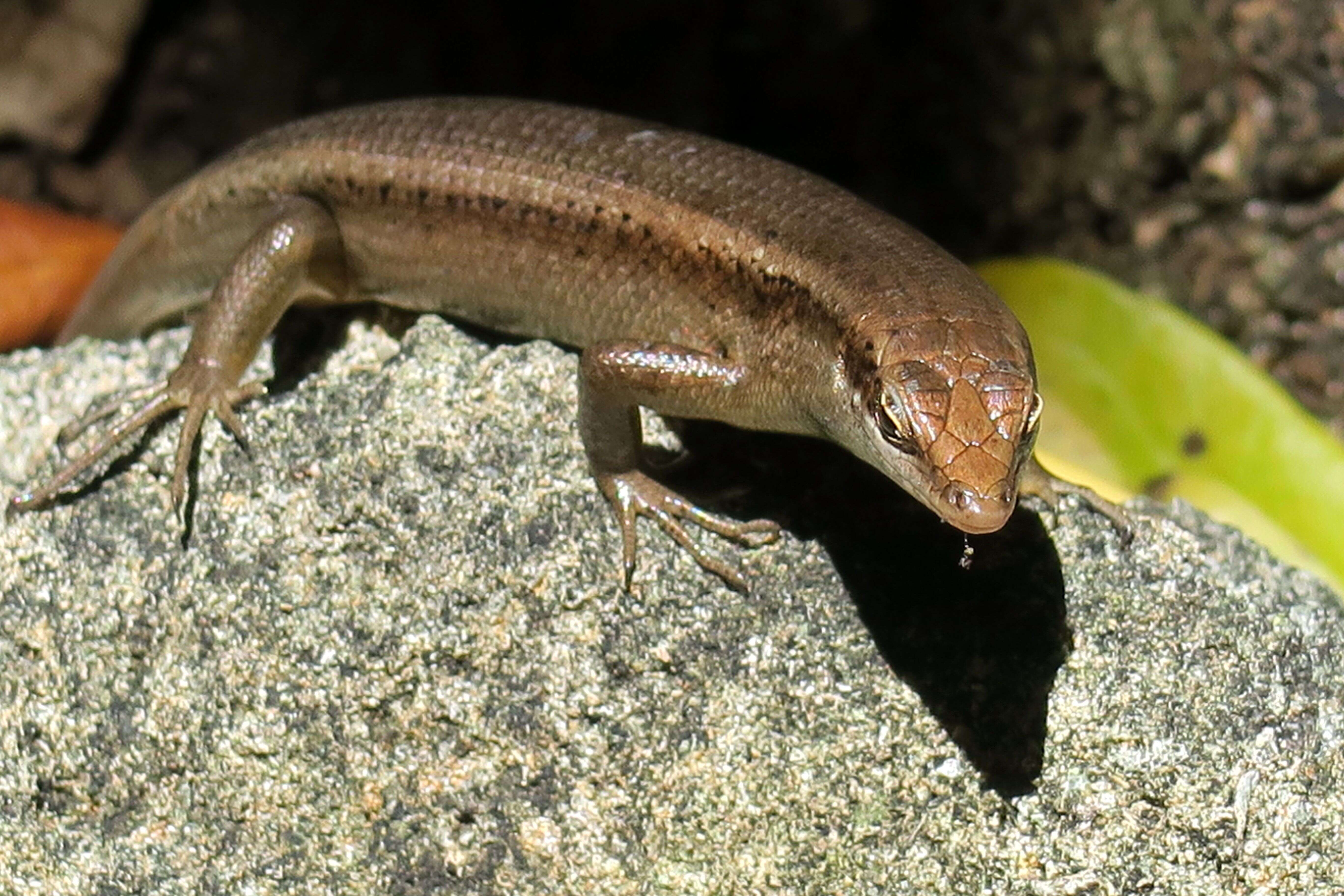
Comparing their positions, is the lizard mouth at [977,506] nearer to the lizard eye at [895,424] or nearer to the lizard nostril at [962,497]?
the lizard nostril at [962,497]

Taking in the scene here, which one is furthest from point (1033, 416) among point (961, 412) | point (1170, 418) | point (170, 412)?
point (170, 412)

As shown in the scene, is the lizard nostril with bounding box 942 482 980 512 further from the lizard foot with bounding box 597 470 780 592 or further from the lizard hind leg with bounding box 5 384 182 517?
the lizard hind leg with bounding box 5 384 182 517

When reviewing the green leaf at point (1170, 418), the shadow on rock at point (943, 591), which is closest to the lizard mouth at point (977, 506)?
the shadow on rock at point (943, 591)

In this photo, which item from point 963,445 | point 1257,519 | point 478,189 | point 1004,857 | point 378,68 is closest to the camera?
point 963,445

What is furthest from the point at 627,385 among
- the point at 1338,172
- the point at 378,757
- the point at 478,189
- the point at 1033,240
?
the point at 1338,172

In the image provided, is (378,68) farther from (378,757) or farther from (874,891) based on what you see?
(874,891)

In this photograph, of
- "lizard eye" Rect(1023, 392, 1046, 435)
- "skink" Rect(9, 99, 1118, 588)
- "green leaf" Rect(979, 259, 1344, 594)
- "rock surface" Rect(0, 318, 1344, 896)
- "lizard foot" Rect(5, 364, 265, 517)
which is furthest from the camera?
"green leaf" Rect(979, 259, 1344, 594)

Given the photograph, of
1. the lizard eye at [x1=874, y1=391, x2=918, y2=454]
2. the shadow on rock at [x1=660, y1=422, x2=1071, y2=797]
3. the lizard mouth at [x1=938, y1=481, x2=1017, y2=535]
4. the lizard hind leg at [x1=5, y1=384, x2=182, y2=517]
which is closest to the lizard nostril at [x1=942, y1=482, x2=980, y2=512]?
the lizard mouth at [x1=938, y1=481, x2=1017, y2=535]
